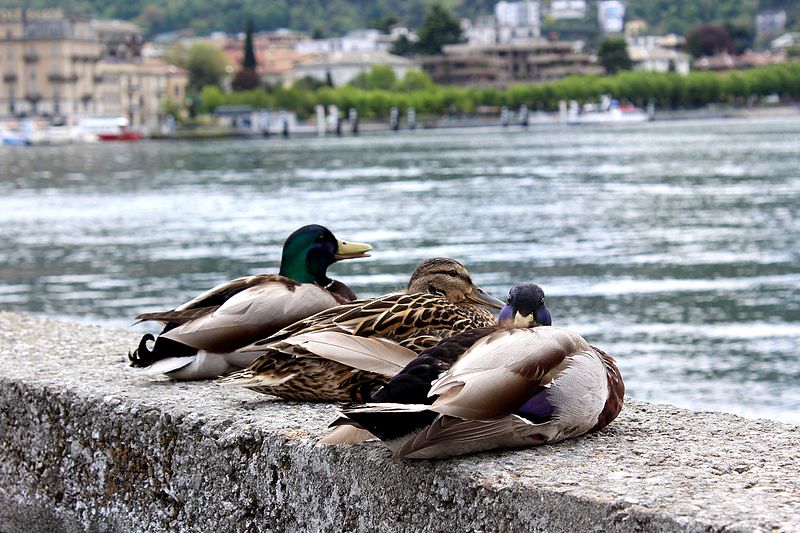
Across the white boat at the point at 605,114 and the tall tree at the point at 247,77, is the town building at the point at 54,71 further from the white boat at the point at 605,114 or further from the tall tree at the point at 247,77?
the white boat at the point at 605,114

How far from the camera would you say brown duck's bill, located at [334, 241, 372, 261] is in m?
5.42

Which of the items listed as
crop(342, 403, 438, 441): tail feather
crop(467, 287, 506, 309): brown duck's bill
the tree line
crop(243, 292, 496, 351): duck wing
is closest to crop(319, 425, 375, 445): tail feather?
crop(342, 403, 438, 441): tail feather

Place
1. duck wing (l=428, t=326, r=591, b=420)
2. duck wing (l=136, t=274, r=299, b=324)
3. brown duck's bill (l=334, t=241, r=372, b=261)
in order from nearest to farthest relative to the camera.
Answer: duck wing (l=428, t=326, r=591, b=420), duck wing (l=136, t=274, r=299, b=324), brown duck's bill (l=334, t=241, r=372, b=261)

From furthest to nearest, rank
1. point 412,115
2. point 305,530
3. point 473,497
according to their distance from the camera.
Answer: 1. point 412,115
2. point 305,530
3. point 473,497

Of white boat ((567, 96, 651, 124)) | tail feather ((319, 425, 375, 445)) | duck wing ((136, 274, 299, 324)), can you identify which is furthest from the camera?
white boat ((567, 96, 651, 124))

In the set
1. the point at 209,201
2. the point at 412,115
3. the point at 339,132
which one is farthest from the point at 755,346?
the point at 412,115

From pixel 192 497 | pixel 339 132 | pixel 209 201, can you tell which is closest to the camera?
pixel 192 497

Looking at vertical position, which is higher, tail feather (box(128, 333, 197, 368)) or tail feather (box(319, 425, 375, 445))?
tail feather (box(128, 333, 197, 368))

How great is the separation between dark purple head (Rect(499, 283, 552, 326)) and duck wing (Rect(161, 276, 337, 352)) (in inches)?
35.3

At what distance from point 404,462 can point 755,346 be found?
11.5 meters

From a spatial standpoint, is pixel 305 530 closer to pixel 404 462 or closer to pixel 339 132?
pixel 404 462

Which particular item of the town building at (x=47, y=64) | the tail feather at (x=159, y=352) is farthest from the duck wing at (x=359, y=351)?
the town building at (x=47, y=64)

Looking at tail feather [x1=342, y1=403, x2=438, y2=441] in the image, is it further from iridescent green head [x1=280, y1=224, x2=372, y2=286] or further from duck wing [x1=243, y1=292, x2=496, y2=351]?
iridescent green head [x1=280, y1=224, x2=372, y2=286]

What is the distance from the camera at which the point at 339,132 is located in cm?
16688
